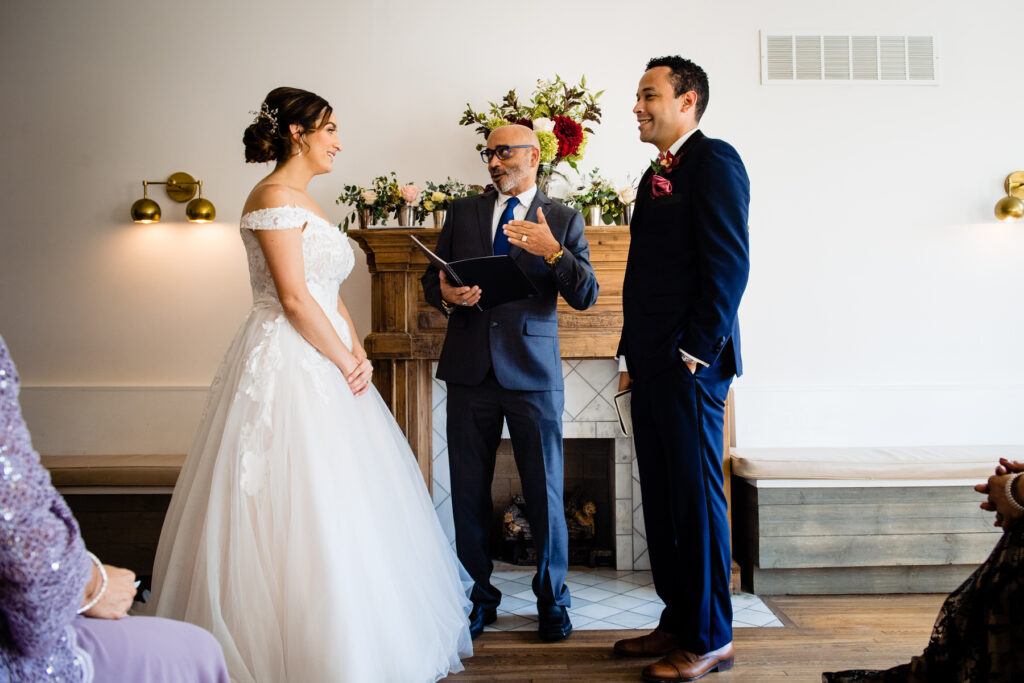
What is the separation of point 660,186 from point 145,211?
265 cm

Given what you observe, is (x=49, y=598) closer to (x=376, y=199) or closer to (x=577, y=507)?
(x=376, y=199)

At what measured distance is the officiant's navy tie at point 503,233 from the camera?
9.14 feet

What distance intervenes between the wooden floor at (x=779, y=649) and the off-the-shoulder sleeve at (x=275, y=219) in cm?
147

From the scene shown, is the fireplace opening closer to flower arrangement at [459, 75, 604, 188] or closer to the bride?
the bride

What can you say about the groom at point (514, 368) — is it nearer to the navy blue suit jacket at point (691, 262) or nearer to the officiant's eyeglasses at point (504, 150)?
the officiant's eyeglasses at point (504, 150)

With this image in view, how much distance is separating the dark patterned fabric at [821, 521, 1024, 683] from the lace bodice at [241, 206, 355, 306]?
71.7 inches

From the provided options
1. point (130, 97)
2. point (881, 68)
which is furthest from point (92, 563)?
point (881, 68)

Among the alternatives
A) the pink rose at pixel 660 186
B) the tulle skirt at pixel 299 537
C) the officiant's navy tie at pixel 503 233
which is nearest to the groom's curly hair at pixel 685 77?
the pink rose at pixel 660 186

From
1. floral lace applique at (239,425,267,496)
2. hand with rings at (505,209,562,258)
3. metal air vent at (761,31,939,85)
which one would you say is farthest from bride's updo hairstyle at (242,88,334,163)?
metal air vent at (761,31,939,85)

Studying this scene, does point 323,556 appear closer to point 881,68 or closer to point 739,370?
point 739,370

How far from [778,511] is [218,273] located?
2.90m

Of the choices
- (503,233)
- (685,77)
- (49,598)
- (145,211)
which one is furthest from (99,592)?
(145,211)

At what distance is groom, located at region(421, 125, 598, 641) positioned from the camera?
8.75 ft

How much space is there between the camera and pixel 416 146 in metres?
3.80
